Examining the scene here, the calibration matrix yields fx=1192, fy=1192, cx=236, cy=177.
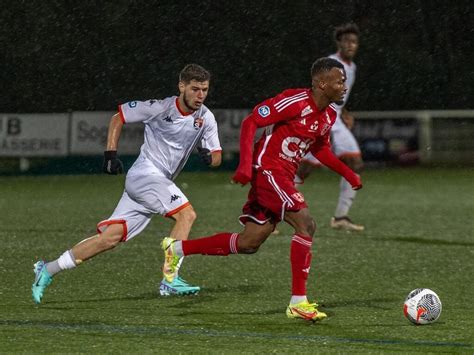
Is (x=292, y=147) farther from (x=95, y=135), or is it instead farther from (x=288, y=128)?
(x=95, y=135)

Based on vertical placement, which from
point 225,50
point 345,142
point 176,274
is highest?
point 225,50

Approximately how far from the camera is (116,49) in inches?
1088

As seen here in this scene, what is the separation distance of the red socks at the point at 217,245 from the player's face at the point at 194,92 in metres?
1.03

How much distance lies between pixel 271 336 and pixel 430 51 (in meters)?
23.2

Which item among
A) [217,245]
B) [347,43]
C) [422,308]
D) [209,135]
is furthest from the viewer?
[347,43]

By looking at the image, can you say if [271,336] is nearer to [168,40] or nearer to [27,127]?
[27,127]

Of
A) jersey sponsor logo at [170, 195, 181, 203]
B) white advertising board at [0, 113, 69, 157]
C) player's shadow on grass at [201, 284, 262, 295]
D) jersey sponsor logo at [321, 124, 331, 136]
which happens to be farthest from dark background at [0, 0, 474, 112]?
jersey sponsor logo at [321, 124, 331, 136]

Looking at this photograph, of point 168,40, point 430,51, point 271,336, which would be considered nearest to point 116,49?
point 168,40

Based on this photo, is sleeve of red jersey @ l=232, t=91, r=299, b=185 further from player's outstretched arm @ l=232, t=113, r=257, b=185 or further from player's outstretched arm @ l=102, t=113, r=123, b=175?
player's outstretched arm @ l=102, t=113, r=123, b=175

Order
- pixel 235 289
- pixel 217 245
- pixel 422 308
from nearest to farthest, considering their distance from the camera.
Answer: pixel 422 308 → pixel 217 245 → pixel 235 289

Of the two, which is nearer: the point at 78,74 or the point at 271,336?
the point at 271,336

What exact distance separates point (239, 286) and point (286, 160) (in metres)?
1.60

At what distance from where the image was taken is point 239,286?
903cm

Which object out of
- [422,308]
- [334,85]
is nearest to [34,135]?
[334,85]
